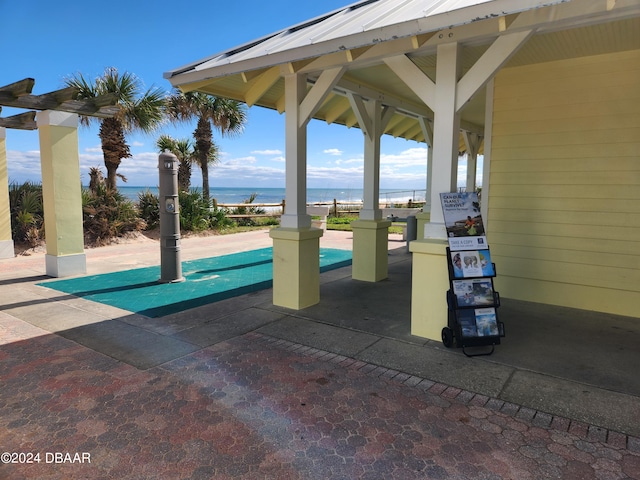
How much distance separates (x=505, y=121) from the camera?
5.67 m

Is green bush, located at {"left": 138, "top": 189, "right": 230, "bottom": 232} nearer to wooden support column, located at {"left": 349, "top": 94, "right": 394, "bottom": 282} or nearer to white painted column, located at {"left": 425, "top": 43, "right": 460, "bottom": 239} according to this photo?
wooden support column, located at {"left": 349, "top": 94, "right": 394, "bottom": 282}

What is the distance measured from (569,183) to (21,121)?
33.3ft

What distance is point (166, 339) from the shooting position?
13.8ft

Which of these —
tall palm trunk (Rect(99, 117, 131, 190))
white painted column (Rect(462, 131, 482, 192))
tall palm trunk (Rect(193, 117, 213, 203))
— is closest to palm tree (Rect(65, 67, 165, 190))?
tall palm trunk (Rect(99, 117, 131, 190))

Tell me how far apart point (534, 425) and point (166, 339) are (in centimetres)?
340

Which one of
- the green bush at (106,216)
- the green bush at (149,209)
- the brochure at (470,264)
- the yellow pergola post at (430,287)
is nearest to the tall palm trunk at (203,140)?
the green bush at (149,209)

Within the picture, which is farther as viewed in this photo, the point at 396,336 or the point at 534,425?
the point at 396,336

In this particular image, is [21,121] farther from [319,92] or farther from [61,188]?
[319,92]

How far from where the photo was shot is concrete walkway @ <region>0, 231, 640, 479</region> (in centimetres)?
231

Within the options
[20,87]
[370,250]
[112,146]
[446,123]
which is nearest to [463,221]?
[446,123]

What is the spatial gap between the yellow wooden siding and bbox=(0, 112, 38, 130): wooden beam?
8.78 meters

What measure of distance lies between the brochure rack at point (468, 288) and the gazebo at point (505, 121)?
20 cm

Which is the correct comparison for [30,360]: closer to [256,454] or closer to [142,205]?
[256,454]

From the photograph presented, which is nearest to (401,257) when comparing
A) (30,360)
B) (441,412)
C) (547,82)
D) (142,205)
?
(547,82)
